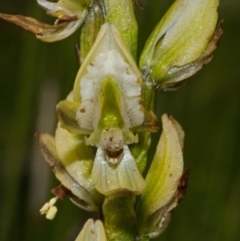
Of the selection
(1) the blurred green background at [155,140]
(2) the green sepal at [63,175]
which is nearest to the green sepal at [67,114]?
(2) the green sepal at [63,175]

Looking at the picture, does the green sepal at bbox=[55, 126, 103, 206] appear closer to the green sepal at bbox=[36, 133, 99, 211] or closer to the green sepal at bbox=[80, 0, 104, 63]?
the green sepal at bbox=[36, 133, 99, 211]

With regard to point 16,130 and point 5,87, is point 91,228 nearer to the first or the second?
point 16,130

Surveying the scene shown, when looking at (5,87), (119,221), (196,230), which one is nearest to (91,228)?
(119,221)

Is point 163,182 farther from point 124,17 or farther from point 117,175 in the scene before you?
point 124,17

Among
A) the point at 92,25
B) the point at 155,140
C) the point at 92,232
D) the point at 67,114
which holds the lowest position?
the point at 155,140

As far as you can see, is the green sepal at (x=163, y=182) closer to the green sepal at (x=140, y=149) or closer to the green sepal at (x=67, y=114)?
the green sepal at (x=140, y=149)

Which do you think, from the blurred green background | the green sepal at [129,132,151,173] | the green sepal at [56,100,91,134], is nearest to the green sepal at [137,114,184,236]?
the green sepal at [129,132,151,173]

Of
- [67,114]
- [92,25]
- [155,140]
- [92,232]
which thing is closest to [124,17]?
[92,25]
